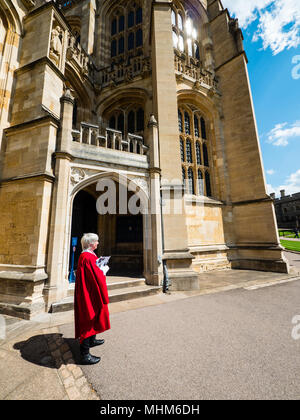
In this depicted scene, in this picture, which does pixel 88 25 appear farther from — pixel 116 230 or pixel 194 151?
pixel 116 230

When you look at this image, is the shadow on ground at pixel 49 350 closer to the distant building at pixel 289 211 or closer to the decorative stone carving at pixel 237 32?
the decorative stone carving at pixel 237 32

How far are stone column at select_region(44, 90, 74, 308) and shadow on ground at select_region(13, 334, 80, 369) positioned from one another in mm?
1339

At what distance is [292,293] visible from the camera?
486 centimetres

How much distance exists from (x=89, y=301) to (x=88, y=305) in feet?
0.15

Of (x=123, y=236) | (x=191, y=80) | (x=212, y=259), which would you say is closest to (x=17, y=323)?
(x=123, y=236)

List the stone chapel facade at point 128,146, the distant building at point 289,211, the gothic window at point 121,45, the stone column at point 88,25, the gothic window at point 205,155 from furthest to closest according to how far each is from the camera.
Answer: the distant building at point 289,211
the gothic window at point 121,45
the stone column at point 88,25
the gothic window at point 205,155
the stone chapel facade at point 128,146

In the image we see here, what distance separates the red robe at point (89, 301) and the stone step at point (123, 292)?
2036 millimetres

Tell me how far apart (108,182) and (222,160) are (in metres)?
6.72

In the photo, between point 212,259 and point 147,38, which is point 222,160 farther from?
point 147,38

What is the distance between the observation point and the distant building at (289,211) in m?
42.0

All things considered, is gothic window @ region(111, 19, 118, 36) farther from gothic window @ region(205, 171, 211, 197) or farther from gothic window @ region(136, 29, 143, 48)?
gothic window @ region(205, 171, 211, 197)

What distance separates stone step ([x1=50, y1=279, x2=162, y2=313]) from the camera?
4000 millimetres

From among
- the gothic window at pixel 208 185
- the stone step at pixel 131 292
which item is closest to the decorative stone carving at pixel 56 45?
the stone step at pixel 131 292

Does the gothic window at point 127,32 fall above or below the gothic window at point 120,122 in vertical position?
above
